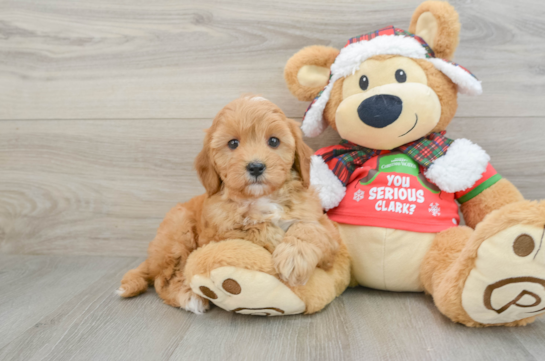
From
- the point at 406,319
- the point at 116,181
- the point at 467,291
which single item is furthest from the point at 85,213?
the point at 467,291

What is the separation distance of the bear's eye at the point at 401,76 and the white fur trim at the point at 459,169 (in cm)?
27

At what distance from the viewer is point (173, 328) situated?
110 centimetres

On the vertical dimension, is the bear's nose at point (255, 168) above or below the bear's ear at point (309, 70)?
below

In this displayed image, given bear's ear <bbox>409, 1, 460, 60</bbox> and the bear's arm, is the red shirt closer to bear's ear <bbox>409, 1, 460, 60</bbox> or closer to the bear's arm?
the bear's arm

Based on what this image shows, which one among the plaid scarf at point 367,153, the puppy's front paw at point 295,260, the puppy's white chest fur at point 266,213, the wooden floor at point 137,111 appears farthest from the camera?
the wooden floor at point 137,111

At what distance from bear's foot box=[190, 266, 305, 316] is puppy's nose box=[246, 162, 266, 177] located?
0.85ft

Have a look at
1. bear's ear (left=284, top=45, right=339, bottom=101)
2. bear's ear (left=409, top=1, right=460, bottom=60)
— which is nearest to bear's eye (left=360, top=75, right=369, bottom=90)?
bear's ear (left=284, top=45, right=339, bottom=101)

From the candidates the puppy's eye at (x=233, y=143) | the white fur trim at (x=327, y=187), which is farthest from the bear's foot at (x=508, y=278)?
the puppy's eye at (x=233, y=143)

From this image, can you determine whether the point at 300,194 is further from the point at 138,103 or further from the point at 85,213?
the point at 85,213

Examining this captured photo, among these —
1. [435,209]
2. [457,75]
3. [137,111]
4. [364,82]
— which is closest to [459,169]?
[435,209]

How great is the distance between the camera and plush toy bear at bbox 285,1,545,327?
117 cm

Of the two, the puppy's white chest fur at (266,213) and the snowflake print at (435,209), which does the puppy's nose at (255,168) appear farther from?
the snowflake print at (435,209)

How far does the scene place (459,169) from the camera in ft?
3.85

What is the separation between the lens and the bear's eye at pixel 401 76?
47.1 inches
